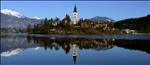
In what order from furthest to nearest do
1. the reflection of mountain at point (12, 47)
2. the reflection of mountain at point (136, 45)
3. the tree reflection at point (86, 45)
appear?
the reflection of mountain at point (136, 45), the tree reflection at point (86, 45), the reflection of mountain at point (12, 47)

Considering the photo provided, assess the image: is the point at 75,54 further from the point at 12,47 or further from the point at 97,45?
the point at 97,45

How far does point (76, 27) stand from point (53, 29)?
1108cm

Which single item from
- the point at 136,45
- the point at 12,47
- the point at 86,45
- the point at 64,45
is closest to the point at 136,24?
the point at 136,45

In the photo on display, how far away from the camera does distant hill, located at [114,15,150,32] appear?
6451 inches

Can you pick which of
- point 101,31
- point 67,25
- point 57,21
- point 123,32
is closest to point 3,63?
point 67,25

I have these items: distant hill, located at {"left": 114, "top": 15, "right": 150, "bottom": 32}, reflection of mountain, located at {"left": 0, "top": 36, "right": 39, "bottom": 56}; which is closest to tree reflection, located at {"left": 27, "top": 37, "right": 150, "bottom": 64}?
reflection of mountain, located at {"left": 0, "top": 36, "right": 39, "bottom": 56}

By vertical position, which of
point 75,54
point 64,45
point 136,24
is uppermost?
point 75,54

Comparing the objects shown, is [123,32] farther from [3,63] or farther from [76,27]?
[3,63]

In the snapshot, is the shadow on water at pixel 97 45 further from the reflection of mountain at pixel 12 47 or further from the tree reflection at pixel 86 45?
the reflection of mountain at pixel 12 47

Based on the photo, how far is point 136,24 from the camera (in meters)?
173

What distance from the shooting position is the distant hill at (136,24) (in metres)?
164

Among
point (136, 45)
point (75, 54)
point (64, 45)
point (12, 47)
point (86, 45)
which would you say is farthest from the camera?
point (136, 45)

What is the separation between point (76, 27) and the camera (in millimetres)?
140375

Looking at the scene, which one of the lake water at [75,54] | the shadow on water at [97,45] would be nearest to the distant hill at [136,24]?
the shadow on water at [97,45]
